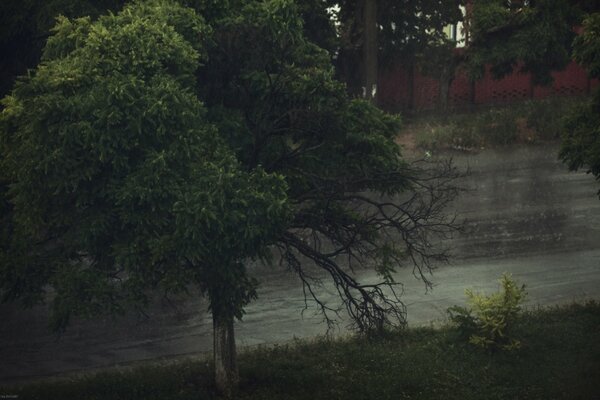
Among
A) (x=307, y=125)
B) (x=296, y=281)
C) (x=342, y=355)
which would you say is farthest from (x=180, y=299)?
(x=307, y=125)

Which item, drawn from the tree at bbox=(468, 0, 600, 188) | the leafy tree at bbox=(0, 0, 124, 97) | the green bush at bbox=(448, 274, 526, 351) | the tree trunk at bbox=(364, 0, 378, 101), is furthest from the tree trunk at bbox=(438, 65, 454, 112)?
the leafy tree at bbox=(0, 0, 124, 97)

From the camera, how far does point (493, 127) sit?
33625 millimetres

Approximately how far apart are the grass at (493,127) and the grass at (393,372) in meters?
14.9

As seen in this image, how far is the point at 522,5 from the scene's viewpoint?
31.2 metres

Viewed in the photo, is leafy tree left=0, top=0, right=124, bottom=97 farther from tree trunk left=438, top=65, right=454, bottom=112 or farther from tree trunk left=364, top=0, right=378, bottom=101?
tree trunk left=438, top=65, right=454, bottom=112

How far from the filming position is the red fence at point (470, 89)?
3594 centimetres

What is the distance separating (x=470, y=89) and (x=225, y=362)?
23224 mm

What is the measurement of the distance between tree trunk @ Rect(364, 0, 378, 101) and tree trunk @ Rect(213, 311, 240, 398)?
1800 centimetres

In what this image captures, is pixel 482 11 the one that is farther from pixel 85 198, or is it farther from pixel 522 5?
pixel 85 198

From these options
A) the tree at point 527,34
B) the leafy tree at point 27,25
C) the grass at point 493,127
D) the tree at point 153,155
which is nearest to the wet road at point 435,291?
the tree at point 153,155

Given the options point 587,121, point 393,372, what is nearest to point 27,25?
point 393,372

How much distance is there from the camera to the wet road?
724 inches

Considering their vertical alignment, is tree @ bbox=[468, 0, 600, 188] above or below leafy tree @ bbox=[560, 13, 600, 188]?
above

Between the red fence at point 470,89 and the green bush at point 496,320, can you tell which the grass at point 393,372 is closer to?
the green bush at point 496,320
